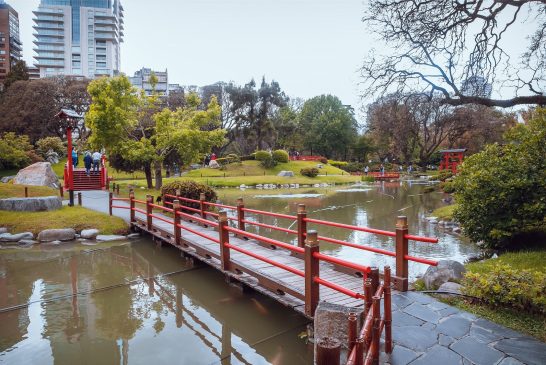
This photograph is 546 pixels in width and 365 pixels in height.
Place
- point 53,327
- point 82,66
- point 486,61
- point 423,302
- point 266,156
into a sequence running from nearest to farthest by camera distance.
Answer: point 423,302 → point 53,327 → point 486,61 → point 266,156 → point 82,66

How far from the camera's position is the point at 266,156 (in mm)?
45125

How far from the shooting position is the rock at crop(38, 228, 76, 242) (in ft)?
39.0

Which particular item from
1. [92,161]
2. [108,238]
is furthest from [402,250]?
[92,161]

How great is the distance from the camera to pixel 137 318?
6.21 meters

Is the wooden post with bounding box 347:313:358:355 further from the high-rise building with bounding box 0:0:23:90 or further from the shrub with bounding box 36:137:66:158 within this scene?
the high-rise building with bounding box 0:0:23:90

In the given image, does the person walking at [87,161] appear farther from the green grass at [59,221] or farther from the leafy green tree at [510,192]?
the leafy green tree at [510,192]

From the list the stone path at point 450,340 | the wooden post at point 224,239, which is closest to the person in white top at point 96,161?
the wooden post at point 224,239

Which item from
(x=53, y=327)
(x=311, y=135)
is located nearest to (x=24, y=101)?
(x=311, y=135)

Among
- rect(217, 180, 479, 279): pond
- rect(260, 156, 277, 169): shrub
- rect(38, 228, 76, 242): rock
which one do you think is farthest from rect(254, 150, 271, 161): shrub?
rect(38, 228, 76, 242): rock

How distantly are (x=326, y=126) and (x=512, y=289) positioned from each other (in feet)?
186

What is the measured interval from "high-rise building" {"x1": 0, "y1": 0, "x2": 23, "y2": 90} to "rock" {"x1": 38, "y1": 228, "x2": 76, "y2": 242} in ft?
256

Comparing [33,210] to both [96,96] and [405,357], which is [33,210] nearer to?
[96,96]

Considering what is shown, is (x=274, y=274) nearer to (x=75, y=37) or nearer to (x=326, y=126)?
(x=326, y=126)

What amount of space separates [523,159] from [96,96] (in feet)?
67.5
